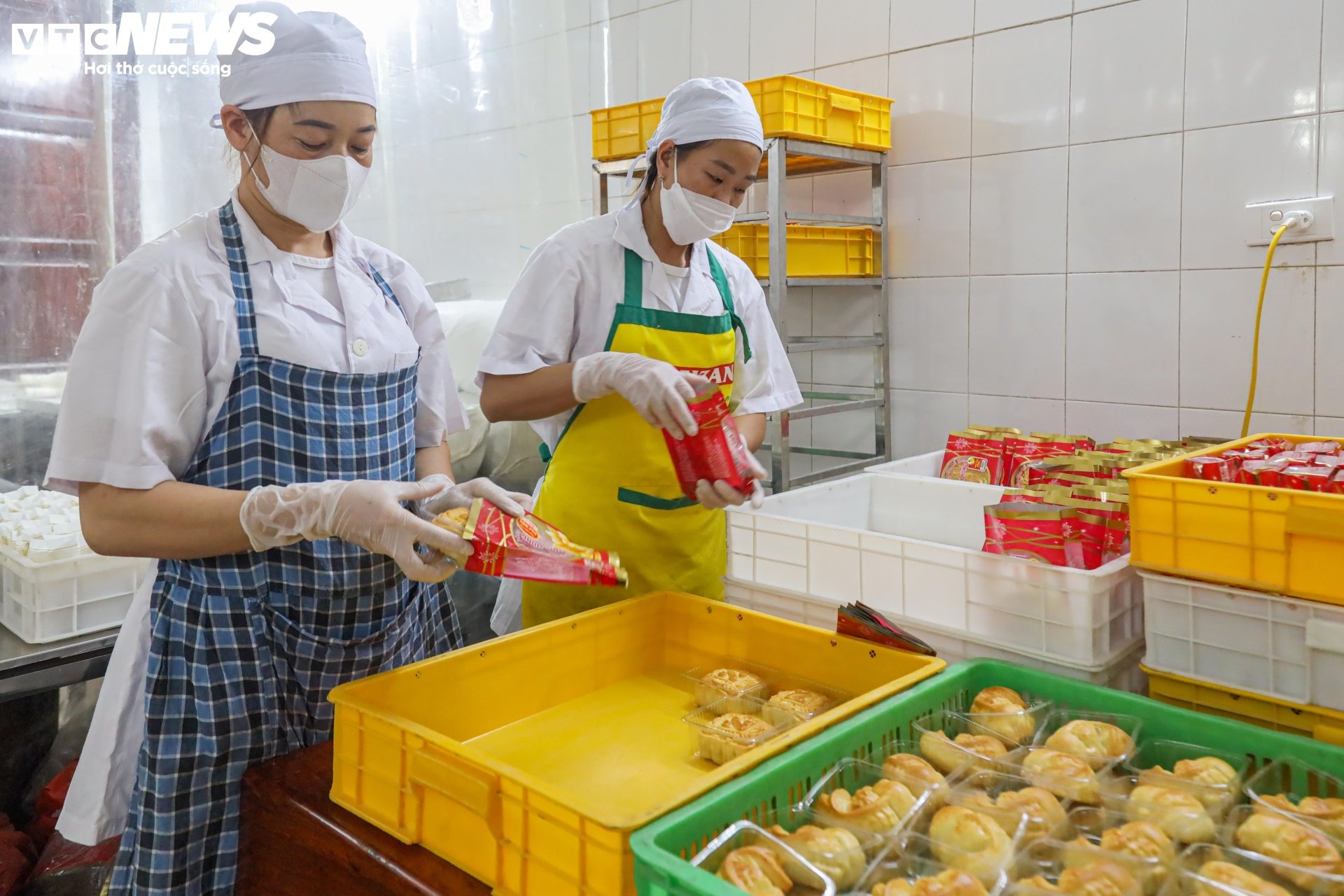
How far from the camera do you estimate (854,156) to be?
10.1 ft

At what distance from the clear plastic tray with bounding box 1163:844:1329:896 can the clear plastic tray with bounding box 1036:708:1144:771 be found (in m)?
0.17

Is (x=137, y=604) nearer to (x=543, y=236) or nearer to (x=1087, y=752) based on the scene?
(x=1087, y=752)

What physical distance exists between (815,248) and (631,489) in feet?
5.09

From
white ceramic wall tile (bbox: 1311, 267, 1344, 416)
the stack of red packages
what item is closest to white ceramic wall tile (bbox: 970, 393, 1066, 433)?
white ceramic wall tile (bbox: 1311, 267, 1344, 416)

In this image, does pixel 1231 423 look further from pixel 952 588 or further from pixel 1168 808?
pixel 1168 808

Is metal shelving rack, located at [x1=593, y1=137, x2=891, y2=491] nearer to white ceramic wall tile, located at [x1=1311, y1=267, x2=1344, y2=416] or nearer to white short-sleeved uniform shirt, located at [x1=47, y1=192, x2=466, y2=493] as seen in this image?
white ceramic wall tile, located at [x1=1311, y1=267, x2=1344, y2=416]

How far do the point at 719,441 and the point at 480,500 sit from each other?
0.41 meters

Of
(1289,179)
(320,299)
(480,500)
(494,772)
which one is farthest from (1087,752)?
(1289,179)

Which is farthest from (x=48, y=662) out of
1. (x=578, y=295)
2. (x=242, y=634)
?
(x=578, y=295)

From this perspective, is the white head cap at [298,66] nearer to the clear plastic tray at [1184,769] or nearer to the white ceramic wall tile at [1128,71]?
the clear plastic tray at [1184,769]

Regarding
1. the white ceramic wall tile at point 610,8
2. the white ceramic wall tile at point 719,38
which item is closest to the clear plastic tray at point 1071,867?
the white ceramic wall tile at point 719,38

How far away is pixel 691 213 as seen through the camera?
1873mm

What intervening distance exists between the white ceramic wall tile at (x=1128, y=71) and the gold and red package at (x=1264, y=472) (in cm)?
162

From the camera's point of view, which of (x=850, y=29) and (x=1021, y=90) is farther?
(x=850, y=29)
